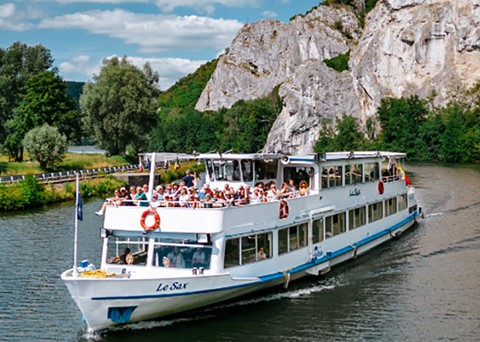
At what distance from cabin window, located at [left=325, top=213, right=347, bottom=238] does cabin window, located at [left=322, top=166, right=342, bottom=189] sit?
1.36 m

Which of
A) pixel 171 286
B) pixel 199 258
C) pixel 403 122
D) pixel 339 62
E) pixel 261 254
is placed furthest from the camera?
pixel 339 62

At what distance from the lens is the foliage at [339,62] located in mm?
146125

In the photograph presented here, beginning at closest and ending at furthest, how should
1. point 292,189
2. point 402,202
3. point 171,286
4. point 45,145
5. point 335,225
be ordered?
point 171,286, point 292,189, point 335,225, point 402,202, point 45,145

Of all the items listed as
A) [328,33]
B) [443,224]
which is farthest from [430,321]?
[328,33]

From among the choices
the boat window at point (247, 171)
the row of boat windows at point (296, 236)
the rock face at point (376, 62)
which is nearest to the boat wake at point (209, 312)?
the row of boat windows at point (296, 236)

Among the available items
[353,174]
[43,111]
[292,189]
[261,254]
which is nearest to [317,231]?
[292,189]

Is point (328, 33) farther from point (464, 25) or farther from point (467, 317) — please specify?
point (467, 317)

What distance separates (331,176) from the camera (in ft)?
90.1

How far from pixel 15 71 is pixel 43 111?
11420 mm

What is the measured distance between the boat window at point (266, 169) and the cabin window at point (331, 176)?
2071 mm

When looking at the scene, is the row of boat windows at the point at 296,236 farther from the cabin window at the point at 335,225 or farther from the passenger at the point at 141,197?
the passenger at the point at 141,197

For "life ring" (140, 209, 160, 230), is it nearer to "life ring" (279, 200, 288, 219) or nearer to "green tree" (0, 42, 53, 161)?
"life ring" (279, 200, 288, 219)

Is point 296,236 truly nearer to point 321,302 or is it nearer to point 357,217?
point 321,302

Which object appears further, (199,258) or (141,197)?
(141,197)
